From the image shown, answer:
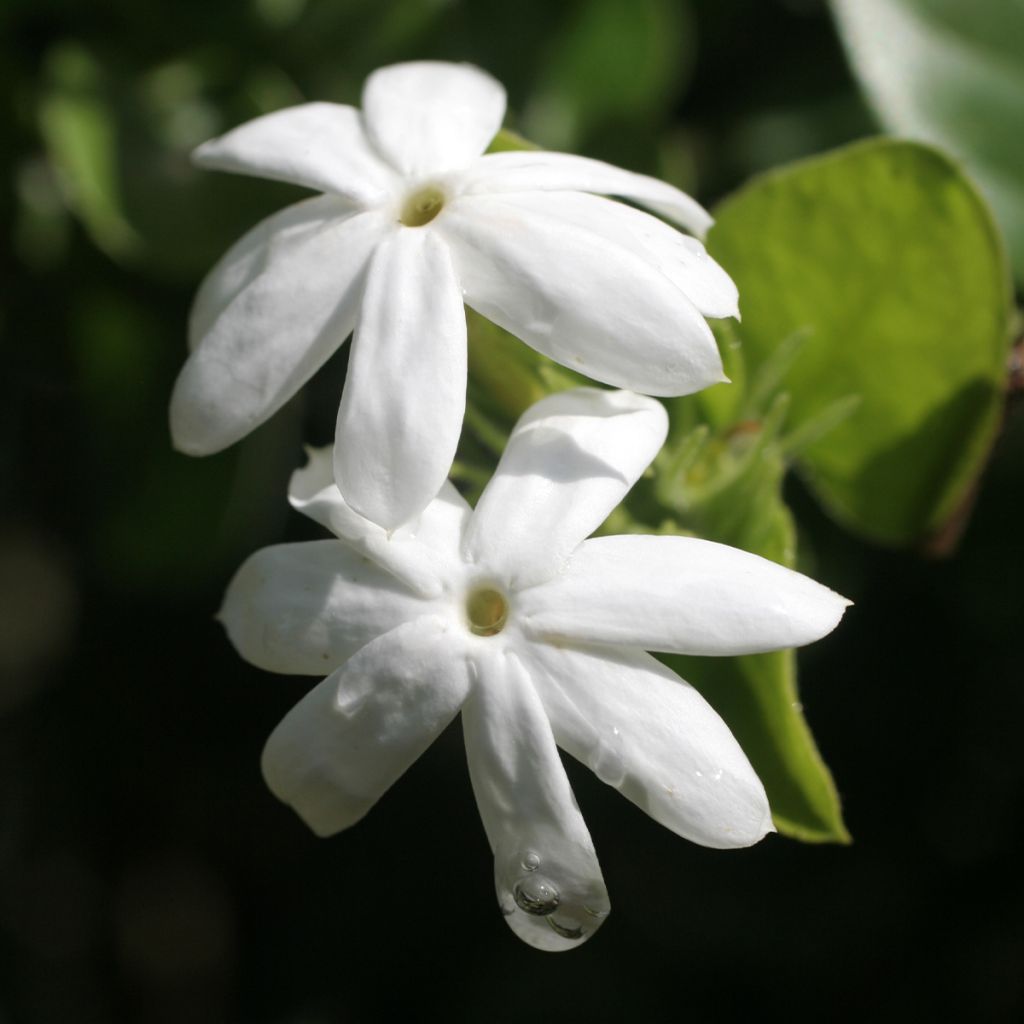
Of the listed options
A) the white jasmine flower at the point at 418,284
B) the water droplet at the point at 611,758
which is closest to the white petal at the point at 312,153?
the white jasmine flower at the point at 418,284

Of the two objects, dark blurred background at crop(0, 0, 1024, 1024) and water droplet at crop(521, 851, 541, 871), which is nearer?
water droplet at crop(521, 851, 541, 871)

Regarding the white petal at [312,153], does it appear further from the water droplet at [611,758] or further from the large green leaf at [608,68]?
the large green leaf at [608,68]

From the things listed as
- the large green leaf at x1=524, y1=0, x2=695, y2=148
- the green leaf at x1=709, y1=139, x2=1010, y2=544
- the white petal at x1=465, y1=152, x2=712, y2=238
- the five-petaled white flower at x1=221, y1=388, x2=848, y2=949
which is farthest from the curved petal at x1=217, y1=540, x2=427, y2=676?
the large green leaf at x1=524, y1=0, x2=695, y2=148

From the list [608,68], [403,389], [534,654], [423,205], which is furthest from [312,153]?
[608,68]

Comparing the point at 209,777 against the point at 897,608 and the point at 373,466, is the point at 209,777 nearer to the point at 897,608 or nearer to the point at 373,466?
the point at 897,608

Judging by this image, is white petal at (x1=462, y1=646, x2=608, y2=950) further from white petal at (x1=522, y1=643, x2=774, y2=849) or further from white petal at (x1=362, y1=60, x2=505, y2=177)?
white petal at (x1=362, y1=60, x2=505, y2=177)
